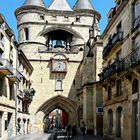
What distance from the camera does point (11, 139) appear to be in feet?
108

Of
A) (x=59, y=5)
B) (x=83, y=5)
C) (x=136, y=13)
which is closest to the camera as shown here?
(x=136, y=13)

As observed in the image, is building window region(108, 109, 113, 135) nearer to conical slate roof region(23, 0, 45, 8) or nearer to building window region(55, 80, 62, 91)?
building window region(55, 80, 62, 91)

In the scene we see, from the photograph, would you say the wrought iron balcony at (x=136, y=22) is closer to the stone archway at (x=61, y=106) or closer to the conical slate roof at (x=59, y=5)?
the stone archway at (x=61, y=106)

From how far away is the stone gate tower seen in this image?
173 feet

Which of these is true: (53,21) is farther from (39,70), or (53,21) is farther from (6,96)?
(6,96)

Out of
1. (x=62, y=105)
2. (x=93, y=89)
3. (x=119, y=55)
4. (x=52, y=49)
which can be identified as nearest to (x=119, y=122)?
(x=119, y=55)

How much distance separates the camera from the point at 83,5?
56375 millimetres

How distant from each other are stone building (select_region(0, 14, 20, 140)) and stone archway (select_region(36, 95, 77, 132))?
16.1 meters

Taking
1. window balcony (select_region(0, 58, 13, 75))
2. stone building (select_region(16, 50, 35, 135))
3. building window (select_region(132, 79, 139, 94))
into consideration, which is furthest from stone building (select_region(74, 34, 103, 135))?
building window (select_region(132, 79, 139, 94))

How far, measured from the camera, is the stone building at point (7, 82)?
29.9 meters

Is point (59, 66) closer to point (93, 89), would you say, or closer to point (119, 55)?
point (93, 89)

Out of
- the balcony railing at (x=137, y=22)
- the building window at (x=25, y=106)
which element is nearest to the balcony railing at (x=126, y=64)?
the balcony railing at (x=137, y=22)

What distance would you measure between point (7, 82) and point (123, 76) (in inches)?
461

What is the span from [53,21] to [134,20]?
32.2 metres
